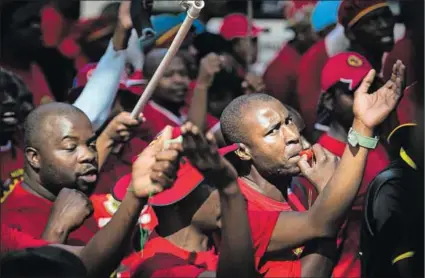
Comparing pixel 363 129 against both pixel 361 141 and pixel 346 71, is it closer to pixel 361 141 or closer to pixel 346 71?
pixel 361 141

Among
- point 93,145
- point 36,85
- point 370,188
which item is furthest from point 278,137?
point 36,85

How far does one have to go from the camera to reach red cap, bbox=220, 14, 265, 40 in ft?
27.7

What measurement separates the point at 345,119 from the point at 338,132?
0.35 ft

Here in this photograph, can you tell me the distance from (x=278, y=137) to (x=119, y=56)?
1.41 meters

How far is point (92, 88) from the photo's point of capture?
4.96m

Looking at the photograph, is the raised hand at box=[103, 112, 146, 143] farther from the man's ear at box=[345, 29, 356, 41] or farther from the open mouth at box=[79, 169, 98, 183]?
the man's ear at box=[345, 29, 356, 41]

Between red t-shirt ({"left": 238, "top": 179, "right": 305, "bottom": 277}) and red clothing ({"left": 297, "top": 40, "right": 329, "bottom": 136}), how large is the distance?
9.17 feet

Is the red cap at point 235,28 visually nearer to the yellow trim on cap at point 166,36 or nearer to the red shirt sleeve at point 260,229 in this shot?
the yellow trim on cap at point 166,36

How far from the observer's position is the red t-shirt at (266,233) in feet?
12.1

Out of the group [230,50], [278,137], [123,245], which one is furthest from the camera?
[230,50]

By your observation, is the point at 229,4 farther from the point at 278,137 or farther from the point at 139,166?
the point at 139,166

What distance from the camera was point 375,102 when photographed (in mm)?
3820

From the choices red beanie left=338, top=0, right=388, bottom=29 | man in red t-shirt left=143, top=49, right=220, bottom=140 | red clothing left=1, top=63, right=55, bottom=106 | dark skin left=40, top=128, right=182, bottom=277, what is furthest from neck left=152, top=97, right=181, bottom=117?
dark skin left=40, top=128, right=182, bottom=277

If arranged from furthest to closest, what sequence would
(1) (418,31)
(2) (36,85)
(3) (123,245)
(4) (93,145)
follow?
(2) (36,85) < (1) (418,31) < (4) (93,145) < (3) (123,245)
